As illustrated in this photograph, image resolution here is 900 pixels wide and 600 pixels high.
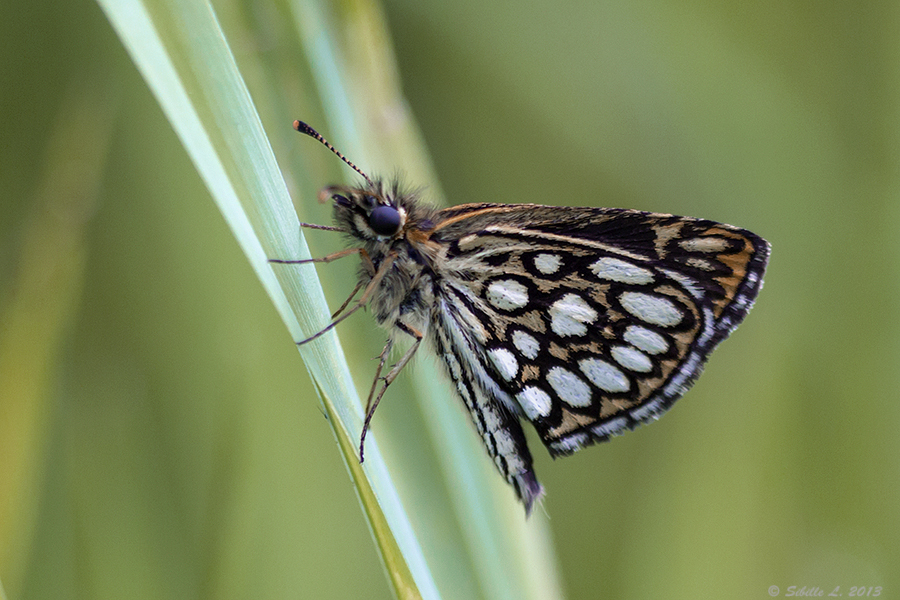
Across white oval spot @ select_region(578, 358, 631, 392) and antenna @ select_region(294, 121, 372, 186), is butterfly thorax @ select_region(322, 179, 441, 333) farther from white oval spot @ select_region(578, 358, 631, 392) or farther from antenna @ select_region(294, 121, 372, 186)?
white oval spot @ select_region(578, 358, 631, 392)

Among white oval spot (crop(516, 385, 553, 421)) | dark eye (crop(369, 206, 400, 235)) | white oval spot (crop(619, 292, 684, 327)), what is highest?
dark eye (crop(369, 206, 400, 235))

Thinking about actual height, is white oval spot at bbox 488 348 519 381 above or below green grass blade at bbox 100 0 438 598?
below

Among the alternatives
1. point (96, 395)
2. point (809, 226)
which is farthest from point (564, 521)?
point (96, 395)

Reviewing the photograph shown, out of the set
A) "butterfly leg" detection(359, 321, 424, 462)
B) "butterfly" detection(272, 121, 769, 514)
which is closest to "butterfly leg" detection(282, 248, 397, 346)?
"butterfly" detection(272, 121, 769, 514)

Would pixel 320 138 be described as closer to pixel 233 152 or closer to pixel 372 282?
pixel 372 282

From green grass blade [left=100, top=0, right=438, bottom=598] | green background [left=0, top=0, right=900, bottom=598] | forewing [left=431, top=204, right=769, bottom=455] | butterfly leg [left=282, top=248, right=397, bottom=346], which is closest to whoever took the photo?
green grass blade [left=100, top=0, right=438, bottom=598]

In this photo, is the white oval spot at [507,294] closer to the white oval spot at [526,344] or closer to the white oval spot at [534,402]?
the white oval spot at [526,344]

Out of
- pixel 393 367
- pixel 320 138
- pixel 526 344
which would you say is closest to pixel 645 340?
pixel 526 344
